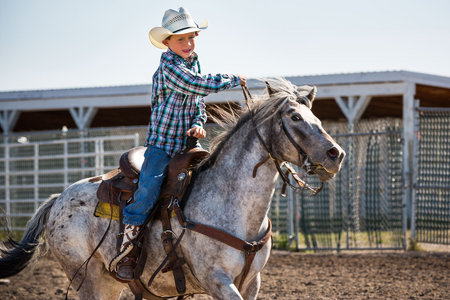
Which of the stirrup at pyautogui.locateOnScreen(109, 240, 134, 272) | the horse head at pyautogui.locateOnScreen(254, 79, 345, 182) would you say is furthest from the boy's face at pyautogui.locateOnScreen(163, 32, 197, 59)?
the stirrup at pyautogui.locateOnScreen(109, 240, 134, 272)

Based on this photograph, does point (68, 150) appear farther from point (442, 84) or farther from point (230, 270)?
point (230, 270)

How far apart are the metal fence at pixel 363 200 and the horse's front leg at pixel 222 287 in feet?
24.5

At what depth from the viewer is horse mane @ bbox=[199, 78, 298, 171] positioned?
156 inches

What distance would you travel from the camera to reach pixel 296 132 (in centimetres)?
379

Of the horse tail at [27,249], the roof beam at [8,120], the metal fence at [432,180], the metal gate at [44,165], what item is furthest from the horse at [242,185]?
the roof beam at [8,120]

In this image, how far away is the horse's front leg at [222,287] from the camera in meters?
3.69

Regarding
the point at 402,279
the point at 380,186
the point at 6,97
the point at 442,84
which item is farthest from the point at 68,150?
the point at 442,84

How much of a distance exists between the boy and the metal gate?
7.78 metres

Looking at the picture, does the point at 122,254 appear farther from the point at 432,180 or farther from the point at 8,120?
the point at 8,120

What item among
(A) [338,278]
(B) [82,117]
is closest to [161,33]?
(A) [338,278]

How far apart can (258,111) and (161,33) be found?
0.91 metres

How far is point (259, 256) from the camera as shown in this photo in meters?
3.98

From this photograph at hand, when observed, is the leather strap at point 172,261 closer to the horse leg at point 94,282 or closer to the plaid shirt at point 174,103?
the plaid shirt at point 174,103

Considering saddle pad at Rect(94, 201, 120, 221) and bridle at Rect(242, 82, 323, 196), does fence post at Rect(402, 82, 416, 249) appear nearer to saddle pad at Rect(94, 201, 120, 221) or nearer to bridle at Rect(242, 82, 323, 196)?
bridle at Rect(242, 82, 323, 196)
